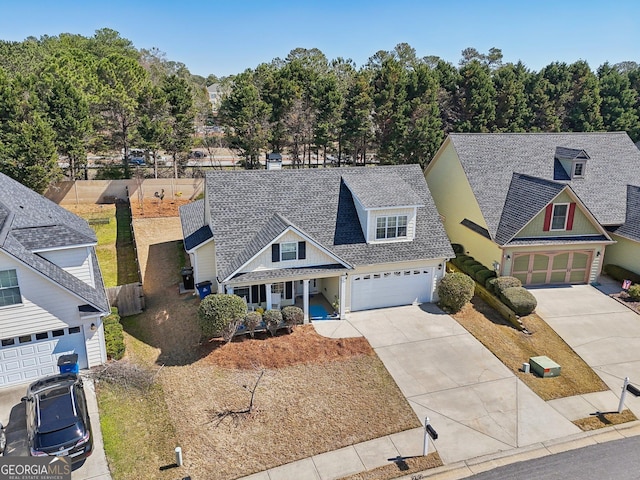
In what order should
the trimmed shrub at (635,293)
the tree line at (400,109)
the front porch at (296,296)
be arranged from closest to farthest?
the front porch at (296,296)
the trimmed shrub at (635,293)
the tree line at (400,109)

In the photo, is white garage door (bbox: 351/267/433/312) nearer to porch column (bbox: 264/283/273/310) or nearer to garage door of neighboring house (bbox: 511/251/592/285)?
porch column (bbox: 264/283/273/310)

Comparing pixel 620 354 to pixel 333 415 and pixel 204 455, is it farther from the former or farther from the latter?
pixel 204 455

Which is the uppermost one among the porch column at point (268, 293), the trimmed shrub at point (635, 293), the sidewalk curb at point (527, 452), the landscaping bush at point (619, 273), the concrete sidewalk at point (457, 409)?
the porch column at point (268, 293)

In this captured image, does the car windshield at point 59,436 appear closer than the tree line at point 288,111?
Yes

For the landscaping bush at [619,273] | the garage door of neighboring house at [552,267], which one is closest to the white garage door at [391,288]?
the garage door of neighboring house at [552,267]

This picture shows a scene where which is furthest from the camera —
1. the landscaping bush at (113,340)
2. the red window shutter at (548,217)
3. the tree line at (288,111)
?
the tree line at (288,111)

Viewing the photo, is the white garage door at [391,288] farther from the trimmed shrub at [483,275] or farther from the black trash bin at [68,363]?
the black trash bin at [68,363]

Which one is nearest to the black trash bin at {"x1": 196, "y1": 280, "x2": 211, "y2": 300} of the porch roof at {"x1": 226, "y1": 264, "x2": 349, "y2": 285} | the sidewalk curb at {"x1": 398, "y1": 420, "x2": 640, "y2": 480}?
the porch roof at {"x1": 226, "y1": 264, "x2": 349, "y2": 285}

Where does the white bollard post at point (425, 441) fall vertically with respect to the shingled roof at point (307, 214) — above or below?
below
